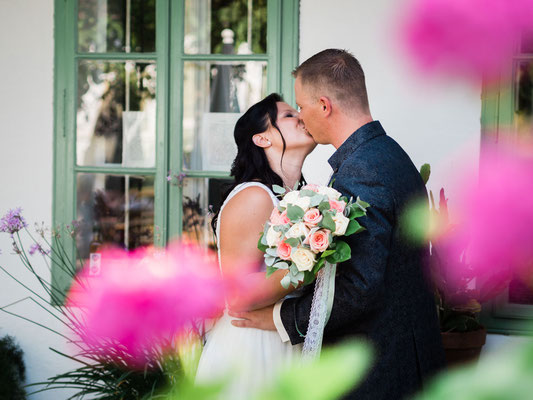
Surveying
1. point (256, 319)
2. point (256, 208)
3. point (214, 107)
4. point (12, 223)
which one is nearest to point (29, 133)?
point (12, 223)

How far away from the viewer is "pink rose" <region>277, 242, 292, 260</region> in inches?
67.7

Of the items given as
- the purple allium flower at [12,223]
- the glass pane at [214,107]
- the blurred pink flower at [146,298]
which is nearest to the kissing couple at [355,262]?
the blurred pink flower at [146,298]

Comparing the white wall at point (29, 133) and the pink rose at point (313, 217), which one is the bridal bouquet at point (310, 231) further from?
the white wall at point (29, 133)

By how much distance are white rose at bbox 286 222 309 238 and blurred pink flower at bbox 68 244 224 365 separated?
0.90ft

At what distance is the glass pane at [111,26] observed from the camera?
12.5ft

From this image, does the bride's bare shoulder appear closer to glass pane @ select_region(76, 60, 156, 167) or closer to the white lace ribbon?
the white lace ribbon

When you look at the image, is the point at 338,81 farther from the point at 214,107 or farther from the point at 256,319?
the point at 214,107

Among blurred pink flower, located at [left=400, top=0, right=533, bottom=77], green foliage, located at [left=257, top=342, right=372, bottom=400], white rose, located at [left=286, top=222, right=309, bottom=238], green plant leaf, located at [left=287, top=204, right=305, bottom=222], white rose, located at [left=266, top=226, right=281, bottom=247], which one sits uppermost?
blurred pink flower, located at [left=400, top=0, right=533, bottom=77]

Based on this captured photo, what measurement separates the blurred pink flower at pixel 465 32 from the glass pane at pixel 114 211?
3.62 m

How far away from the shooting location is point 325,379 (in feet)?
0.78

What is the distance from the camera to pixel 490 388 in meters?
0.21

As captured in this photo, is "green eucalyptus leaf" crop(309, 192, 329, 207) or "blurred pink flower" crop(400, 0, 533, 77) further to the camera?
"green eucalyptus leaf" crop(309, 192, 329, 207)

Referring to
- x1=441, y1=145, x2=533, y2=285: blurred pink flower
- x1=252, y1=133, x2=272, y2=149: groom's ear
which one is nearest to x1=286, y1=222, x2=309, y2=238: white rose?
x1=252, y1=133, x2=272, y2=149: groom's ear

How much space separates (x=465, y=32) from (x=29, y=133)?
154 inches
